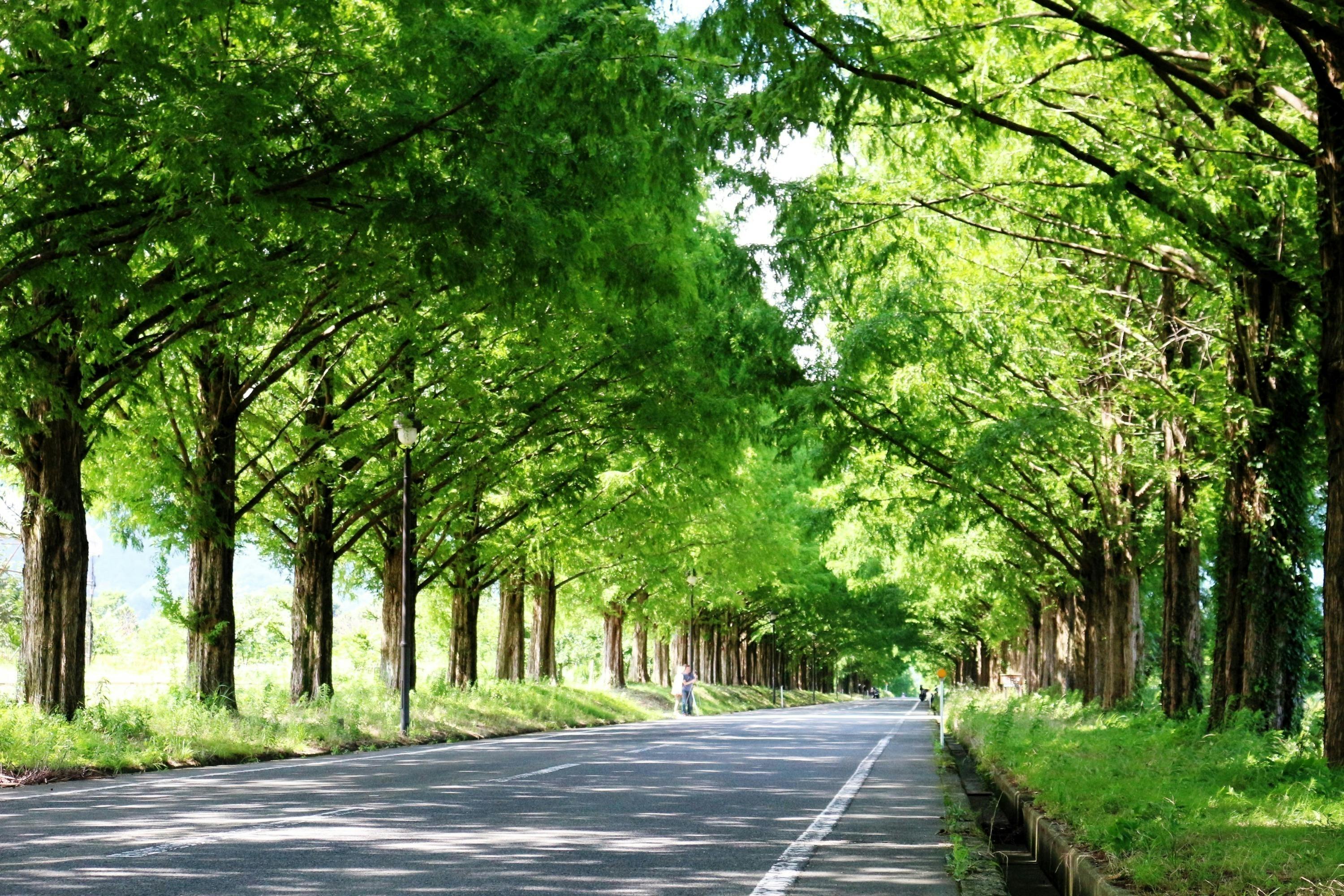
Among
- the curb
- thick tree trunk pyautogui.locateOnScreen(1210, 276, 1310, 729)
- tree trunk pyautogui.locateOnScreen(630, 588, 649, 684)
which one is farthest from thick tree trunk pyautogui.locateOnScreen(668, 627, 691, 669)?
the curb

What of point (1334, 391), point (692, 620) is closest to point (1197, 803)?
point (1334, 391)

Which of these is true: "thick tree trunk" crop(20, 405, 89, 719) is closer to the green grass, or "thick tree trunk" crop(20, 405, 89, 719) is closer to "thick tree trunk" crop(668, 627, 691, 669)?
the green grass

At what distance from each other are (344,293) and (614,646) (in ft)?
112

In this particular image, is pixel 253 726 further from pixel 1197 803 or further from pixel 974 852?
pixel 1197 803

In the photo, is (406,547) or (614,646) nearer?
(406,547)

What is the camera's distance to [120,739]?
15336mm

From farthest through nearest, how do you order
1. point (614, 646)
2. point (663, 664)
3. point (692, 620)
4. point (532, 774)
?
1. point (663, 664)
2. point (614, 646)
3. point (692, 620)
4. point (532, 774)

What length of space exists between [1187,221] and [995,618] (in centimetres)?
4698

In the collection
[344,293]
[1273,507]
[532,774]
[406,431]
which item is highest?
[344,293]

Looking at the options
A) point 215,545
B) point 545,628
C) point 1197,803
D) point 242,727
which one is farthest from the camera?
point 545,628

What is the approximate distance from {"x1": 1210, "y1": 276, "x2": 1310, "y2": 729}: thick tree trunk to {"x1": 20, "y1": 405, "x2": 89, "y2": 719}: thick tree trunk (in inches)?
542

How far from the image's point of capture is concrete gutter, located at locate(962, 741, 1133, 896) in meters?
6.74

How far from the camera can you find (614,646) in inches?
1897

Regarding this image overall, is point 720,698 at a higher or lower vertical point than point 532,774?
lower
